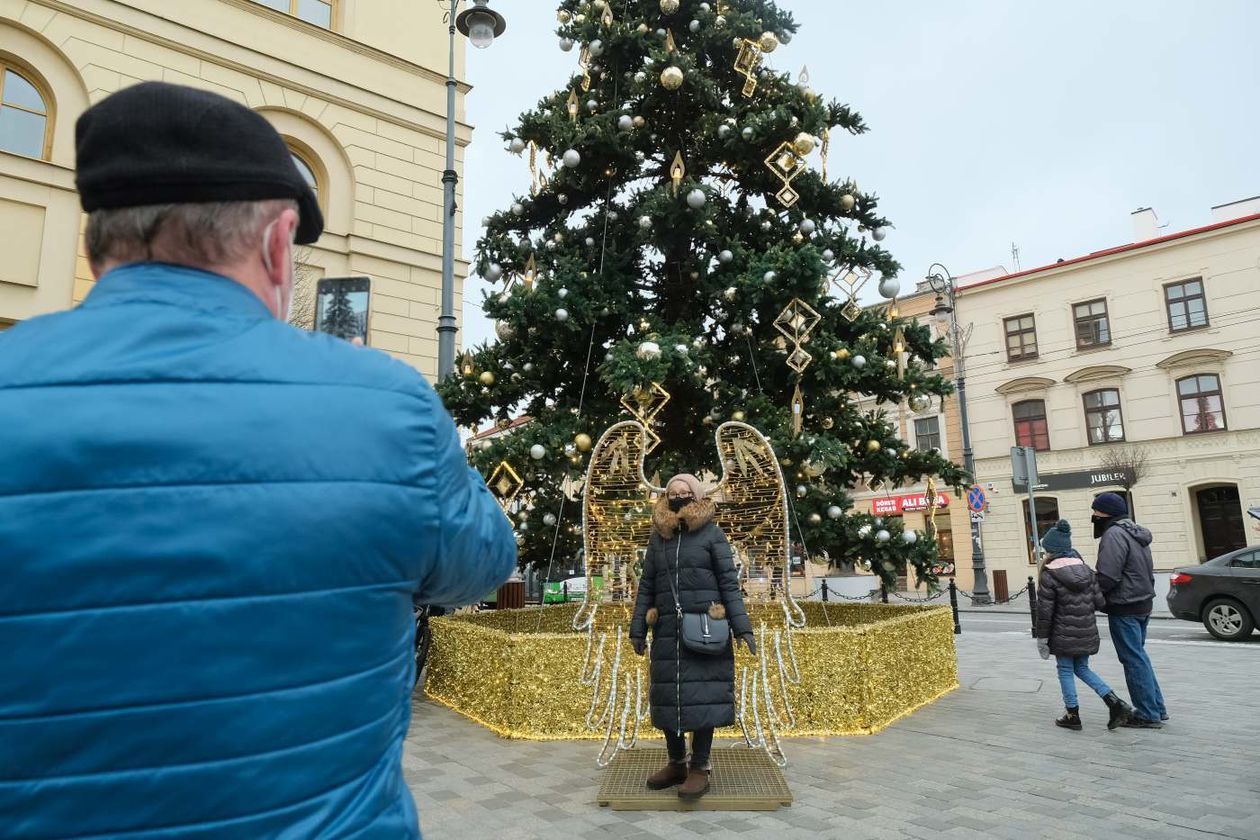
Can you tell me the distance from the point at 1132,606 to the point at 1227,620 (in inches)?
318

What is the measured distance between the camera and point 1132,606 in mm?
Answer: 6730

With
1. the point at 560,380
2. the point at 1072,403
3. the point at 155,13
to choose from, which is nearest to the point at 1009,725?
the point at 560,380

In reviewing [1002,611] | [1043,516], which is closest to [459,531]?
[1002,611]

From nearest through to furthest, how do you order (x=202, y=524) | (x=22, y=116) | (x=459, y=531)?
(x=202, y=524)
(x=459, y=531)
(x=22, y=116)

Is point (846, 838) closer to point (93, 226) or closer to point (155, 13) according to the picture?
point (93, 226)

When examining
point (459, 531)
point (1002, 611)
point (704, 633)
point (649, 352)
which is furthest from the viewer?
point (1002, 611)

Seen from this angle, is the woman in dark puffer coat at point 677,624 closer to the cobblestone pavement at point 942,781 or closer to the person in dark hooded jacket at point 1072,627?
the cobblestone pavement at point 942,781

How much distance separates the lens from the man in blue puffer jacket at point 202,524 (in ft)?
3.00

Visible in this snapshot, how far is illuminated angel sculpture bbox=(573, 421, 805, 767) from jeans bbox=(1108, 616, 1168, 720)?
9.64 ft

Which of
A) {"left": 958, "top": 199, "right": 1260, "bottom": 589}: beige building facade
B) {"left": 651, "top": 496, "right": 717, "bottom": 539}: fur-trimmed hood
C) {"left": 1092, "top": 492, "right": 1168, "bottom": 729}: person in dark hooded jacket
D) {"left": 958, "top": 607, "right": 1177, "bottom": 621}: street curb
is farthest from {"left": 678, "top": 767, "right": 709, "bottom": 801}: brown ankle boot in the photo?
{"left": 958, "top": 199, "right": 1260, "bottom": 589}: beige building facade

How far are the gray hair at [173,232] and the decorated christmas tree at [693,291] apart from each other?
6.04 metres

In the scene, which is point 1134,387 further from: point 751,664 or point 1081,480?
point 751,664

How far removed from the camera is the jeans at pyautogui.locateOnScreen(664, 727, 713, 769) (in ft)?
16.2

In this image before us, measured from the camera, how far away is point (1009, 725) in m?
6.75
